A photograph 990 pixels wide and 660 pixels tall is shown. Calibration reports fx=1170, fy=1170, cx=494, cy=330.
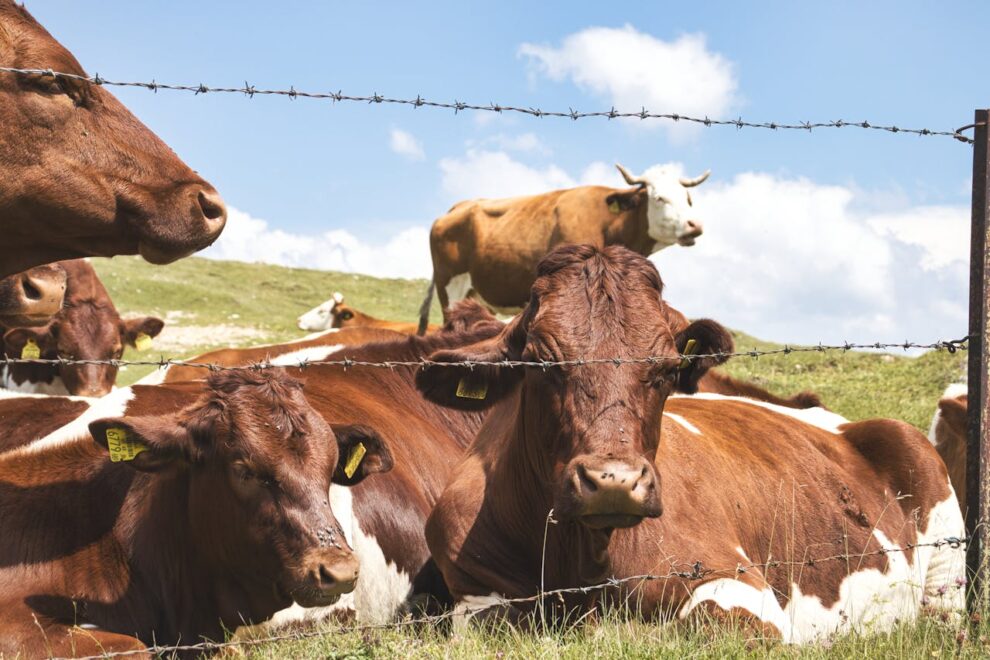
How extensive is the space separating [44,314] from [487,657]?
15.7 feet

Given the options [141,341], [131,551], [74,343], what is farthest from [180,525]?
[141,341]

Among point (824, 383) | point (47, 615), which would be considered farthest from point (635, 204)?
point (47, 615)

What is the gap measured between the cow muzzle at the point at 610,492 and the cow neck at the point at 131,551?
1652 millimetres

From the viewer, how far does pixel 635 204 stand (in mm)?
17312

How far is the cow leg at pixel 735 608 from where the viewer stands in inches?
210

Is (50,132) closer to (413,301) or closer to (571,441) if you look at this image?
(571,441)

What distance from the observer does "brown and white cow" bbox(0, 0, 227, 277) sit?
17.7ft

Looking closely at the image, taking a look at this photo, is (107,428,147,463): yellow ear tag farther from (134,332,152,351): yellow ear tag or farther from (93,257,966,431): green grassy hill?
(134,332,152,351): yellow ear tag

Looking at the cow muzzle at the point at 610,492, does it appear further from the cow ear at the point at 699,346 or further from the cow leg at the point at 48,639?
the cow leg at the point at 48,639

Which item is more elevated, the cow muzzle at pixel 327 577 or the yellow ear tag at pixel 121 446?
the yellow ear tag at pixel 121 446

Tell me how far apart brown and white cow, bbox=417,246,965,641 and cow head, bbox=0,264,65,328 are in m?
3.35

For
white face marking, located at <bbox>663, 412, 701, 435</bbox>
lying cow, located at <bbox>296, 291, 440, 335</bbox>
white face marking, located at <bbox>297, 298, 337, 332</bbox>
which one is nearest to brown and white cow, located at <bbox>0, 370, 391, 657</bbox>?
white face marking, located at <bbox>663, 412, 701, 435</bbox>

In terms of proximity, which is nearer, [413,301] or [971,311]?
[971,311]

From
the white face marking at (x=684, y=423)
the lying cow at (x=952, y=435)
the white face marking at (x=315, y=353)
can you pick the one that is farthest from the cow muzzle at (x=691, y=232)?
the white face marking at (x=684, y=423)
